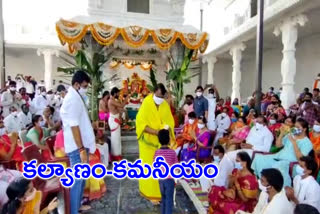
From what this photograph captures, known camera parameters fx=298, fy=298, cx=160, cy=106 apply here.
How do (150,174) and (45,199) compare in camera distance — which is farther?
(150,174)

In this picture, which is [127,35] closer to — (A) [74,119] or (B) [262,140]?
(B) [262,140]

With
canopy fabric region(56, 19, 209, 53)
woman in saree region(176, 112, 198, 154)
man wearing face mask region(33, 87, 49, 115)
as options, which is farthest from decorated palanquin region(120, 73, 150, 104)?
woman in saree region(176, 112, 198, 154)

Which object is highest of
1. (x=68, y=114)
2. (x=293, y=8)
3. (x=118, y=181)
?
(x=293, y=8)

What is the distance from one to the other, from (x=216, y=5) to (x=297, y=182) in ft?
59.3

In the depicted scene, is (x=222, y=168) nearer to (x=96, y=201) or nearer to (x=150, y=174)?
(x=150, y=174)

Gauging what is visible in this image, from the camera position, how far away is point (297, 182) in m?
3.19

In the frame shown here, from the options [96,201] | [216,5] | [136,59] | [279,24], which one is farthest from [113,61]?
[216,5]

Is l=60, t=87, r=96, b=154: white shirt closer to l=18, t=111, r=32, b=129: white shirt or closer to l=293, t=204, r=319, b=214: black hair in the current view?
l=293, t=204, r=319, b=214: black hair

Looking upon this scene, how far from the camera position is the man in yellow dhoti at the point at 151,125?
4.08 meters

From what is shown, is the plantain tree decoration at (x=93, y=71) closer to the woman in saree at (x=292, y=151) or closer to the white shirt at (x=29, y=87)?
the woman in saree at (x=292, y=151)

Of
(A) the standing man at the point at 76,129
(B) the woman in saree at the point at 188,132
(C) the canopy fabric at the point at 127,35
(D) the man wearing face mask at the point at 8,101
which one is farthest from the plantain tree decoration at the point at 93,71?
(A) the standing man at the point at 76,129

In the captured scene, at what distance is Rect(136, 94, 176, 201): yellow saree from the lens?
13.4 feet

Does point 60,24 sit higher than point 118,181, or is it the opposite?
point 60,24

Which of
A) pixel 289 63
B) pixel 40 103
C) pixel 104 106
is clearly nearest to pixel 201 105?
pixel 104 106
